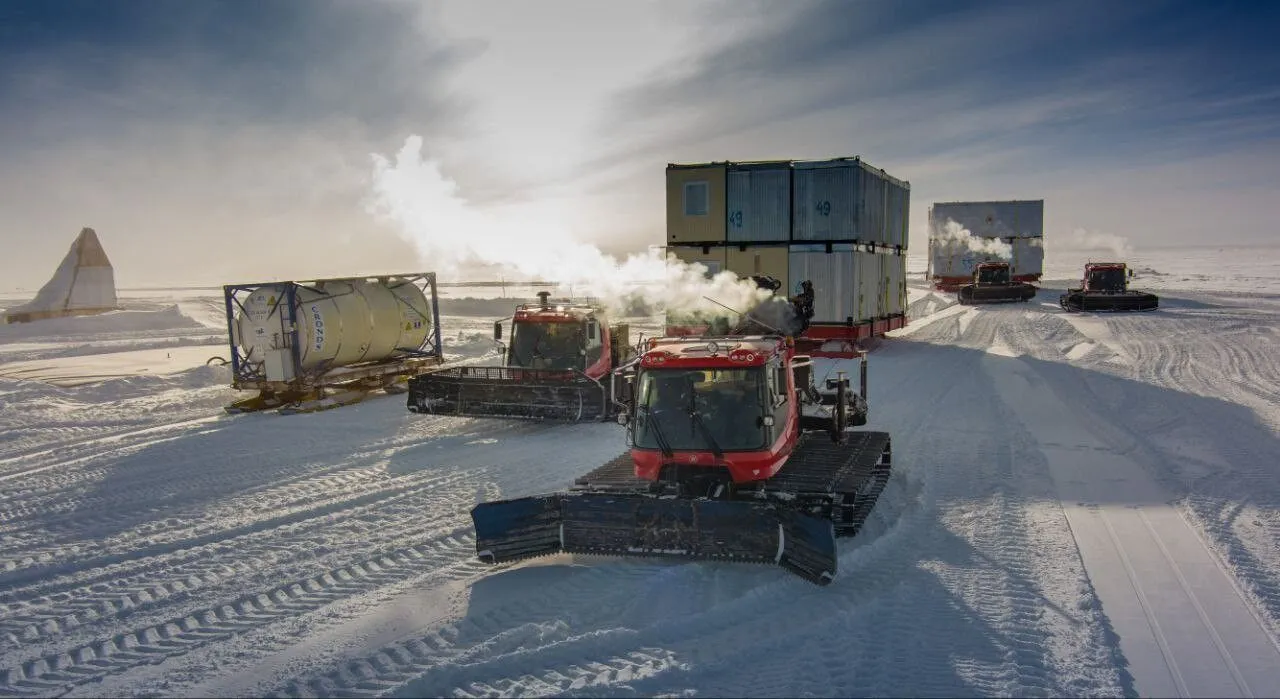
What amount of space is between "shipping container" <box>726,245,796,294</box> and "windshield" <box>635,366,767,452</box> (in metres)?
13.5

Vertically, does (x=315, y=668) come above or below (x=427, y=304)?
below

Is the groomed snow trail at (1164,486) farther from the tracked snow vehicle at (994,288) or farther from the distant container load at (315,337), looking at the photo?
the tracked snow vehicle at (994,288)

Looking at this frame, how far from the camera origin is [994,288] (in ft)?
123

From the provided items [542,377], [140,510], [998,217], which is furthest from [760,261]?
[998,217]

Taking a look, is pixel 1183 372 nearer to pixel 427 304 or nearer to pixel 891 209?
pixel 891 209

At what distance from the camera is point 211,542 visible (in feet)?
26.7

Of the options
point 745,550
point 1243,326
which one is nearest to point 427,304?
point 745,550

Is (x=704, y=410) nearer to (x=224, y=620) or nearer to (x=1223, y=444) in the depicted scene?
(x=224, y=620)

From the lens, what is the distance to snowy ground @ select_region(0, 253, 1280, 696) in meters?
5.33

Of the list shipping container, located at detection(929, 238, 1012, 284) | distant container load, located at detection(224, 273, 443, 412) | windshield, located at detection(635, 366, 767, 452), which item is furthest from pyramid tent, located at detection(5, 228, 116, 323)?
shipping container, located at detection(929, 238, 1012, 284)

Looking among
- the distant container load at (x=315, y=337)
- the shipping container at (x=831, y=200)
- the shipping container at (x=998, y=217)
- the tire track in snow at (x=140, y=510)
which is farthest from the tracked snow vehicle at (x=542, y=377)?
the shipping container at (x=998, y=217)

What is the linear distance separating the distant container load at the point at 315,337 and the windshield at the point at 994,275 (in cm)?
2979

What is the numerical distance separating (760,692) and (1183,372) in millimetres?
16740

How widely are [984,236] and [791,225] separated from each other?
24.9 m
